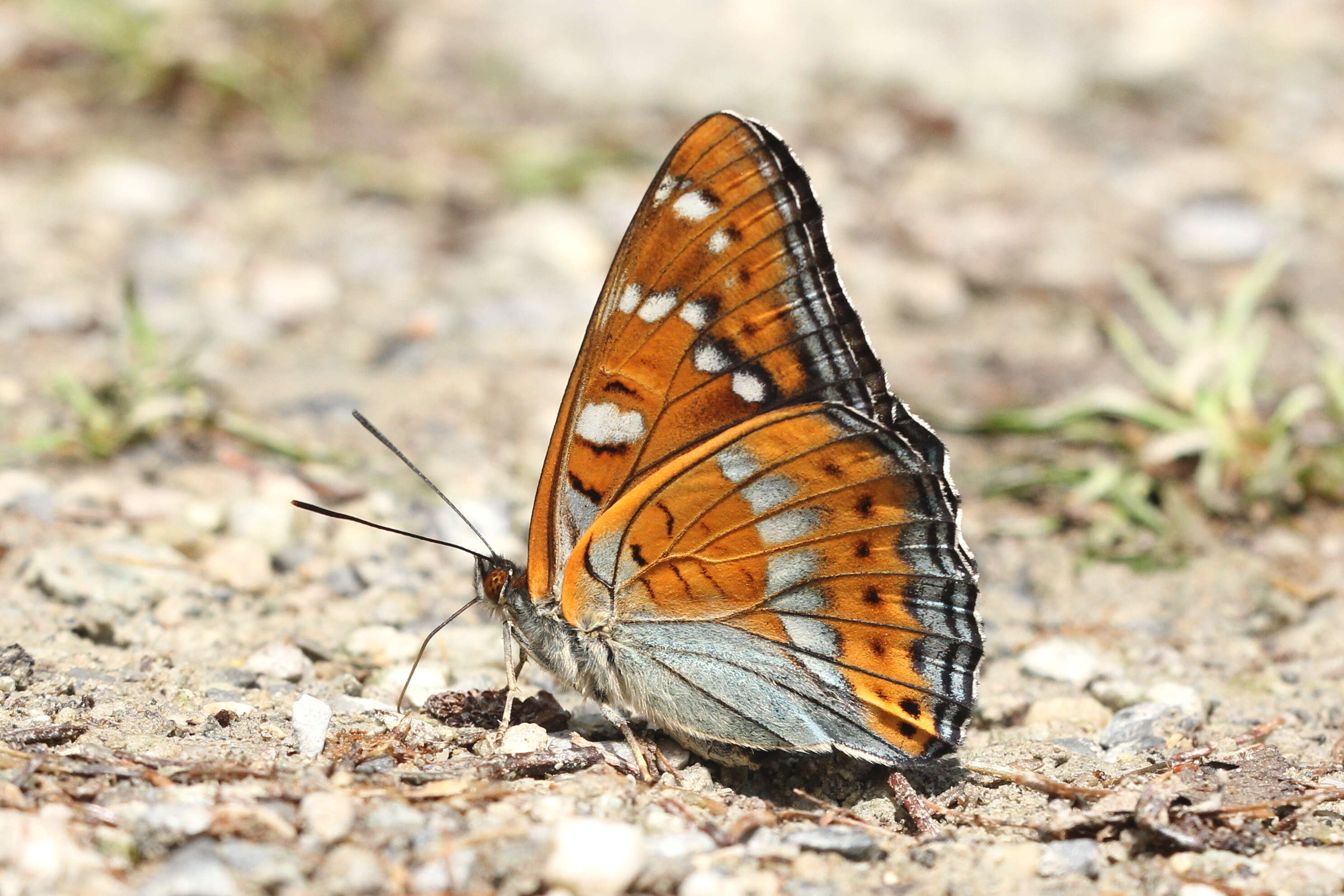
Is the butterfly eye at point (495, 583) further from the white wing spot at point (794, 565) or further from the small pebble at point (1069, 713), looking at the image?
the small pebble at point (1069, 713)

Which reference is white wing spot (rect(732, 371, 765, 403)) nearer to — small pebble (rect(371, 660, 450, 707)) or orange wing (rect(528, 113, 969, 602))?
orange wing (rect(528, 113, 969, 602))

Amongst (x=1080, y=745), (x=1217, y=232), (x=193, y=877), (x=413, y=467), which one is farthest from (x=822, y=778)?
(x=1217, y=232)

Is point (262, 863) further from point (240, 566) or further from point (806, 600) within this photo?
point (240, 566)

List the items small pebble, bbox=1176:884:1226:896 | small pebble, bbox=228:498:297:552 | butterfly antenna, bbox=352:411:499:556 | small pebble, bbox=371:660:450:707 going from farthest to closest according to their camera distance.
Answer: small pebble, bbox=228:498:297:552 < small pebble, bbox=371:660:450:707 < butterfly antenna, bbox=352:411:499:556 < small pebble, bbox=1176:884:1226:896

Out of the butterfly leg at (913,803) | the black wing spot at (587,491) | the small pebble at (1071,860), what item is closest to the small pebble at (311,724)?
the black wing spot at (587,491)

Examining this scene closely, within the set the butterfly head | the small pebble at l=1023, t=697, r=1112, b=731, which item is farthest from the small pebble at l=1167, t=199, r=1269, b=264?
the butterfly head

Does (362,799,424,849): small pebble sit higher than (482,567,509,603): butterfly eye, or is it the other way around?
(482,567,509,603): butterfly eye

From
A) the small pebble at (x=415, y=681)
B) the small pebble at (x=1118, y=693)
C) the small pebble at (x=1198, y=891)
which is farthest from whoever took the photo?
the small pebble at (x=1118, y=693)
